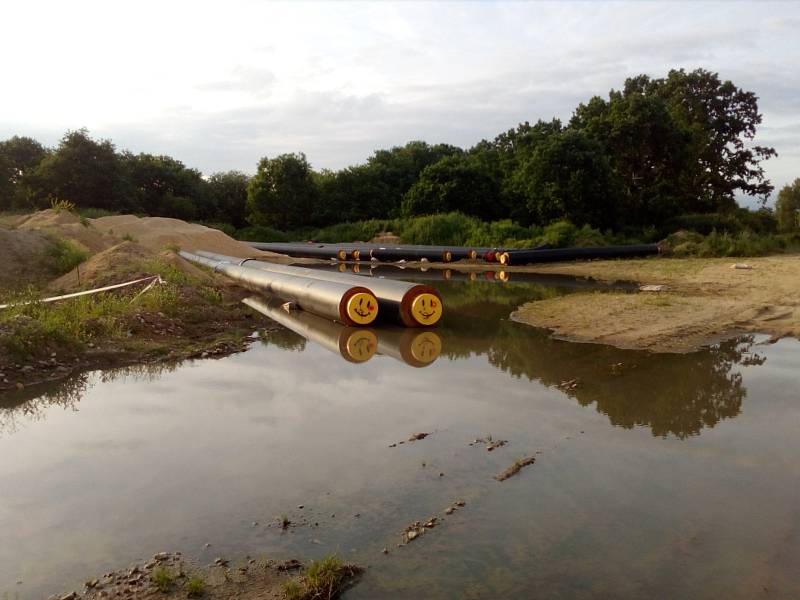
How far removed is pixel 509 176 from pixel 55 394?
27400mm

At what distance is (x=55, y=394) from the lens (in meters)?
6.41

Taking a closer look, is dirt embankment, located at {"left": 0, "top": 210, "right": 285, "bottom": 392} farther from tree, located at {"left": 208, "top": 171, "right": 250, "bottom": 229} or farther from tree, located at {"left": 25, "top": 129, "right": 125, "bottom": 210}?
tree, located at {"left": 208, "top": 171, "right": 250, "bottom": 229}

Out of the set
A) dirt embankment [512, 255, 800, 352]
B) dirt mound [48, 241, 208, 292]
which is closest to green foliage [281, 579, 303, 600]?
dirt embankment [512, 255, 800, 352]

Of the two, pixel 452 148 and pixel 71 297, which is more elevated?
pixel 452 148

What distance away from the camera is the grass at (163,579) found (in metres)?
3.04

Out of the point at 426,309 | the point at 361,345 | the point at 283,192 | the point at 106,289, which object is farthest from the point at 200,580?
the point at 283,192

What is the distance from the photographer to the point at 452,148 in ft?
151

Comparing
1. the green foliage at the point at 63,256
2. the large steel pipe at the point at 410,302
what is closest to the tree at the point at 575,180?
the large steel pipe at the point at 410,302

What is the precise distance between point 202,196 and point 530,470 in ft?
134

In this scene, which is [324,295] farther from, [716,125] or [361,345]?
[716,125]

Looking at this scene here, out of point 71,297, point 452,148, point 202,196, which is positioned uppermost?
point 452,148

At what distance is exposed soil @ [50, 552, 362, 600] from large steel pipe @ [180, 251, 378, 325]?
654 cm

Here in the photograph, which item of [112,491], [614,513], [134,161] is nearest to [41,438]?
[112,491]

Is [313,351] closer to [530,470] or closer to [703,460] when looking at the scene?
[530,470]
